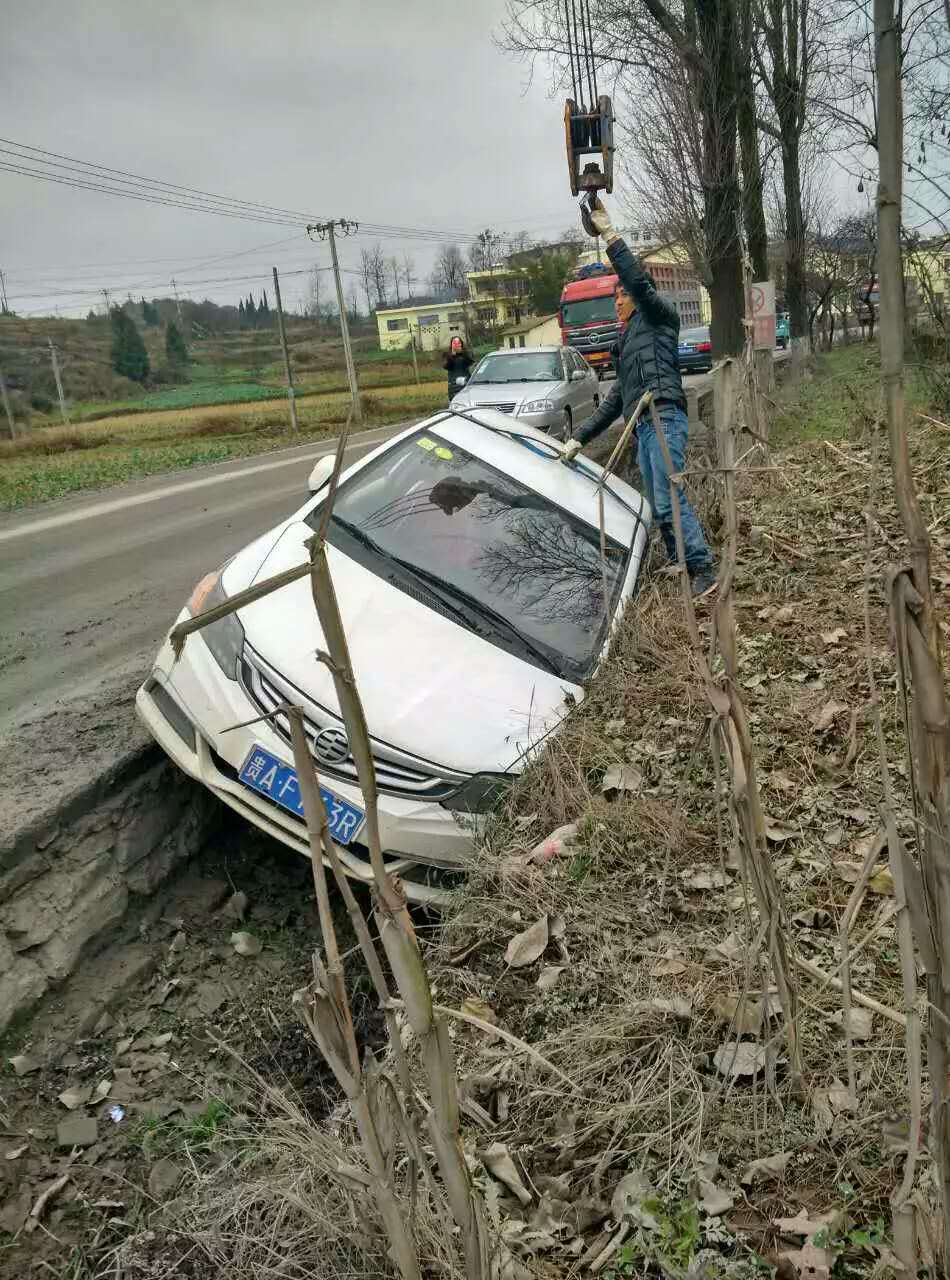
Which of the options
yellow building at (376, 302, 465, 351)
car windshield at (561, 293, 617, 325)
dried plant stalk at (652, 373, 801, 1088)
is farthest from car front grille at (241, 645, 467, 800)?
yellow building at (376, 302, 465, 351)

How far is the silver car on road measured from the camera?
42.9ft

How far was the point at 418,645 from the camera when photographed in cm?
387

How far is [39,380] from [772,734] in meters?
66.1

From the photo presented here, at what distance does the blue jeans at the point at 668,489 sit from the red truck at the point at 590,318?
93.8 ft

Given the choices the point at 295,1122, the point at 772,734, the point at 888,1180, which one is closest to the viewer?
the point at 888,1180

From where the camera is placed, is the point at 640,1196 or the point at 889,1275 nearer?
the point at 889,1275

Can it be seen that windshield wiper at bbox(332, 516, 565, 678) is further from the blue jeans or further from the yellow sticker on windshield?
the blue jeans

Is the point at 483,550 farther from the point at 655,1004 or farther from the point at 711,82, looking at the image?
the point at 711,82

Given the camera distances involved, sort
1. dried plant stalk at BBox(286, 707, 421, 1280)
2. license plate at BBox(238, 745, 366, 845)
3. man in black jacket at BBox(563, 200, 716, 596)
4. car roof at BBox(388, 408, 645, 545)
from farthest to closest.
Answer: man in black jacket at BBox(563, 200, 716, 596)
car roof at BBox(388, 408, 645, 545)
license plate at BBox(238, 745, 366, 845)
dried plant stalk at BBox(286, 707, 421, 1280)

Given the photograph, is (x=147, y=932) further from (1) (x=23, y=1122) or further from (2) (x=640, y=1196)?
(2) (x=640, y=1196)

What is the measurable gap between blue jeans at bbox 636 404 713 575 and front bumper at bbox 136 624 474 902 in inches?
85.5

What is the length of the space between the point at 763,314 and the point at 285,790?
1224 centimetres

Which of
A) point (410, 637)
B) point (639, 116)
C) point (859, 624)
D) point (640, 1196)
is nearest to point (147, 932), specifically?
point (410, 637)

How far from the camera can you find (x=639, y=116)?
15477mm
